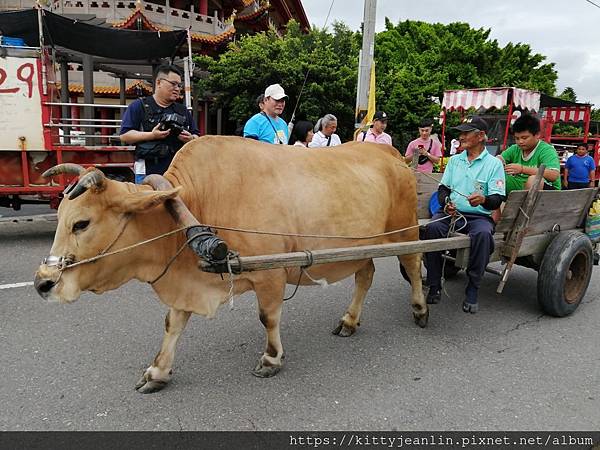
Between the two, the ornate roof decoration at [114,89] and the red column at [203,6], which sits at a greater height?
the red column at [203,6]

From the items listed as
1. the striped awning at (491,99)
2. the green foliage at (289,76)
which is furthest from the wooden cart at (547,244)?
the green foliage at (289,76)

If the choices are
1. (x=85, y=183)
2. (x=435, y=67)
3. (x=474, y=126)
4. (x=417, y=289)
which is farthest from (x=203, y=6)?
(x=85, y=183)

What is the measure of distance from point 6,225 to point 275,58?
28.6ft

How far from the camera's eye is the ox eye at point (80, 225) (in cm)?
234

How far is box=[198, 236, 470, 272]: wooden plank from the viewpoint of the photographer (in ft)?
8.13

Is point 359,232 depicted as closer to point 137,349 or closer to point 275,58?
point 137,349

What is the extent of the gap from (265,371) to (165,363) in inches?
24.1

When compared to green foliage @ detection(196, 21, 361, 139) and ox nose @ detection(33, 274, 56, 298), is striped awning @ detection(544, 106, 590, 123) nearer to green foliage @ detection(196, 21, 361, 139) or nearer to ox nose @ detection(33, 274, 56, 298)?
green foliage @ detection(196, 21, 361, 139)

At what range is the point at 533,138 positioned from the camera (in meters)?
4.29

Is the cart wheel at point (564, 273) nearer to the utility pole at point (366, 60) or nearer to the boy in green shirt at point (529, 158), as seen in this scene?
the boy in green shirt at point (529, 158)

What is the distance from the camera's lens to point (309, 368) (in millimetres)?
3217

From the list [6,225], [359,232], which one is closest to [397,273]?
[359,232]

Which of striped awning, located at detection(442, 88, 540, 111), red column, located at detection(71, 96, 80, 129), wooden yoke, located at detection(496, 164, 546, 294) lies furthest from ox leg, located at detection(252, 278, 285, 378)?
striped awning, located at detection(442, 88, 540, 111)

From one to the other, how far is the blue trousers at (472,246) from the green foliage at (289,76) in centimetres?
953
